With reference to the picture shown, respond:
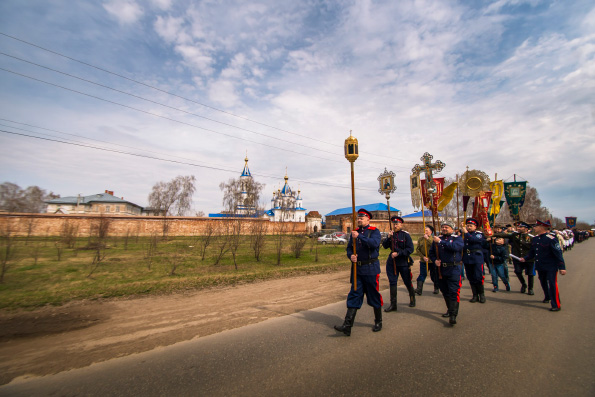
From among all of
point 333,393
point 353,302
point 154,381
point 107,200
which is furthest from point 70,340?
point 107,200

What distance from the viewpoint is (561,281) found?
9133mm

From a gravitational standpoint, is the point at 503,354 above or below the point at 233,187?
below

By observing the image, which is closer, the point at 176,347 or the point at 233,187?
the point at 176,347

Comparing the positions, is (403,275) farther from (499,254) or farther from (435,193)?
(435,193)

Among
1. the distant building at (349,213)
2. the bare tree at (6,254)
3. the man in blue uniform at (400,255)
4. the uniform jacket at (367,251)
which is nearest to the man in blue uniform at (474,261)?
the man in blue uniform at (400,255)

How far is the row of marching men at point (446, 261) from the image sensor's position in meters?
4.58

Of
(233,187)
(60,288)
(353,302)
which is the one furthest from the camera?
(233,187)

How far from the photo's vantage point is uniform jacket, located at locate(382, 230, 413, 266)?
6.30 m

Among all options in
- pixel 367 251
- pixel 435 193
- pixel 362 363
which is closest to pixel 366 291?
pixel 367 251

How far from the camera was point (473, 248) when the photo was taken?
6.96 m

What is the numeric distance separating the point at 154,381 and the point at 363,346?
2789 millimetres

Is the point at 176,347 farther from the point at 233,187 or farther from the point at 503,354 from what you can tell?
the point at 233,187

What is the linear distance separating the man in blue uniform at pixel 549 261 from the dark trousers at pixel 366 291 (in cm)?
443

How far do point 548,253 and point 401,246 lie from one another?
11.5 feet
